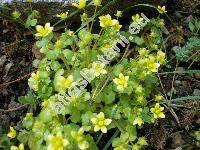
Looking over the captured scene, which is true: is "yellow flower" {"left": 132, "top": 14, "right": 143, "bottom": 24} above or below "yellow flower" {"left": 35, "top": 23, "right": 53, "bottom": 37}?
below

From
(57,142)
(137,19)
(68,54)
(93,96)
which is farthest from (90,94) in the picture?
(137,19)

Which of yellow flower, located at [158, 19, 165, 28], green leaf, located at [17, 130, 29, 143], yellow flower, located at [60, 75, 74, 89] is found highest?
yellow flower, located at [60, 75, 74, 89]

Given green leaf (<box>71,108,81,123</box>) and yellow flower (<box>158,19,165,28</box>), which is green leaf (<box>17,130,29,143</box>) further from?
yellow flower (<box>158,19,165,28</box>)

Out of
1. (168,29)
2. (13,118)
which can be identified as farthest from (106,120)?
(168,29)

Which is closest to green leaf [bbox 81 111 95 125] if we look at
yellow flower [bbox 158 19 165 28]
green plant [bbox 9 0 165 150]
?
green plant [bbox 9 0 165 150]

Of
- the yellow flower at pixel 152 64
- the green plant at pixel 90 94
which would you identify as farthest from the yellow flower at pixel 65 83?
the yellow flower at pixel 152 64

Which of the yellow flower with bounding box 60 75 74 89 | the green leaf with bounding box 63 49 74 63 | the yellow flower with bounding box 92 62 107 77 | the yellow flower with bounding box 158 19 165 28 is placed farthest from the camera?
the yellow flower with bounding box 158 19 165 28

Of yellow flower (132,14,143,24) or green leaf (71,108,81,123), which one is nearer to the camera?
green leaf (71,108,81,123)

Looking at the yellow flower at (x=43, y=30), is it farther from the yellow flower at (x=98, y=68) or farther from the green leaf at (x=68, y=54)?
the yellow flower at (x=98, y=68)
